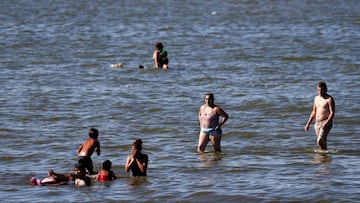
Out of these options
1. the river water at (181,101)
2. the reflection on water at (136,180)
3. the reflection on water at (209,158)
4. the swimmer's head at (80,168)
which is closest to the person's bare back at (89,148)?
the swimmer's head at (80,168)

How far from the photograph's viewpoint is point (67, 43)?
42.9m

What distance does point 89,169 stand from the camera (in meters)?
17.5

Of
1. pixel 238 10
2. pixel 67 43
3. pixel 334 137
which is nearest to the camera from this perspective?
pixel 334 137

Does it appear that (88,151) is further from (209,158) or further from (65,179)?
(209,158)

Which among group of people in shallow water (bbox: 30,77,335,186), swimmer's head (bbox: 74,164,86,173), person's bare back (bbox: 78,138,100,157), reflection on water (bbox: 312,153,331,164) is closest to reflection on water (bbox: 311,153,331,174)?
reflection on water (bbox: 312,153,331,164)

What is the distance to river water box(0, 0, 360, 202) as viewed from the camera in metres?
17.3

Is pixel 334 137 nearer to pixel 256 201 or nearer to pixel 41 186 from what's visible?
pixel 256 201

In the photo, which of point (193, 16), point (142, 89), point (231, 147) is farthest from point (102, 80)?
point (193, 16)

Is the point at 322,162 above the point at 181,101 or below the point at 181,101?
below

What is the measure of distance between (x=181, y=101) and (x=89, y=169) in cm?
1051

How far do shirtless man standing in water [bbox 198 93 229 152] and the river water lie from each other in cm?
48

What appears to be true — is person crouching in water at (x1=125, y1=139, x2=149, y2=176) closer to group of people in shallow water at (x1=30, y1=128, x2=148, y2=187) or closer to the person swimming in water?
group of people in shallow water at (x1=30, y1=128, x2=148, y2=187)

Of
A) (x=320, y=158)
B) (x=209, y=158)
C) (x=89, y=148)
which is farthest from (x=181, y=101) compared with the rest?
(x=89, y=148)

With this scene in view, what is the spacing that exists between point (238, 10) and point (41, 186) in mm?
45260
